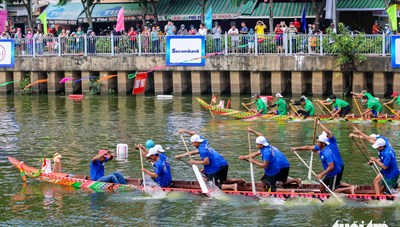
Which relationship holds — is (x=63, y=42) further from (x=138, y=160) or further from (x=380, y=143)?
(x=380, y=143)

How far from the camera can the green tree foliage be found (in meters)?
46.8

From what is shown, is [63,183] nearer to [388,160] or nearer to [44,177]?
[44,177]

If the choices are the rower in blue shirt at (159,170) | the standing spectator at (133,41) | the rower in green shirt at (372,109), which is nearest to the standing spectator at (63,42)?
the standing spectator at (133,41)

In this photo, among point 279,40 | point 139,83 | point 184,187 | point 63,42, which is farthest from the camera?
point 63,42

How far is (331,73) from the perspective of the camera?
4850cm

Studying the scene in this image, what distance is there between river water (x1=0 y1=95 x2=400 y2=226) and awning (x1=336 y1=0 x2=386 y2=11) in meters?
9.96

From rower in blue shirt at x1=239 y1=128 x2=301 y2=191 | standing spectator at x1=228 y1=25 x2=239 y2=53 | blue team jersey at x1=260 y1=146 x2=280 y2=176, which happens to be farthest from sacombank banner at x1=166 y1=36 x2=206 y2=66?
blue team jersey at x1=260 y1=146 x2=280 y2=176

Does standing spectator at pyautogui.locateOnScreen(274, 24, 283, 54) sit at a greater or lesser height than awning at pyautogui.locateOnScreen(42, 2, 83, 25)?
lesser

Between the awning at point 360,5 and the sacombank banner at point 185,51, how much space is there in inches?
353

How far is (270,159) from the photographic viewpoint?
25891mm

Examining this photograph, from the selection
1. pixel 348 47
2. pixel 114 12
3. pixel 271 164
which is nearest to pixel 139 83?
pixel 348 47

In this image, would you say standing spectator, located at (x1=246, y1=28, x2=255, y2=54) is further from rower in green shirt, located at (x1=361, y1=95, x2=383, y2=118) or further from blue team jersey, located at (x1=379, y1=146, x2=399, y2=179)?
blue team jersey, located at (x1=379, y1=146, x2=399, y2=179)

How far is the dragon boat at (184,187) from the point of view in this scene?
25.5 m

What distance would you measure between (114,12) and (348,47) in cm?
1909
